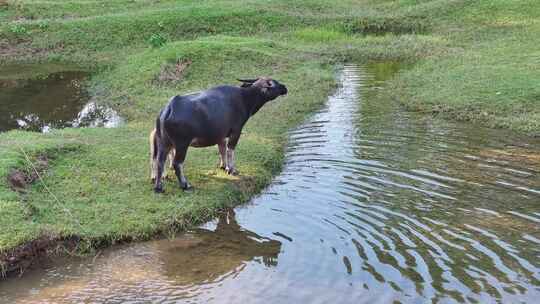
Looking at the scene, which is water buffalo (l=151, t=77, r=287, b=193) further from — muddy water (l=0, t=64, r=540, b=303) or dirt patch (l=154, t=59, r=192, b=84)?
dirt patch (l=154, t=59, r=192, b=84)

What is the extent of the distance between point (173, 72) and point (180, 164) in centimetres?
932

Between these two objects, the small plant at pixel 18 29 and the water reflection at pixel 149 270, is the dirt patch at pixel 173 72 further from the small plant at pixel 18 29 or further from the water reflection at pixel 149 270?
the small plant at pixel 18 29

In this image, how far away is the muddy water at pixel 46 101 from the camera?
15.5 meters

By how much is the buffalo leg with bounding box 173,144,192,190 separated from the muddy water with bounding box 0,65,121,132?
229 inches

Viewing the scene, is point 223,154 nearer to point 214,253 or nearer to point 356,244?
point 214,253

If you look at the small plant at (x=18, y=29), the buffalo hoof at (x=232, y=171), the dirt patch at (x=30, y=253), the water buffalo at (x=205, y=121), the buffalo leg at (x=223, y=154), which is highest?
the small plant at (x=18, y=29)

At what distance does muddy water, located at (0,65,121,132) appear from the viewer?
15.5m

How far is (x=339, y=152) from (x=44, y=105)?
9.57 metres

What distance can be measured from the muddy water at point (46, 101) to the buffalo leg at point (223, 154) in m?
5.17

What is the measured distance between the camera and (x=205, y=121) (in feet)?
32.1

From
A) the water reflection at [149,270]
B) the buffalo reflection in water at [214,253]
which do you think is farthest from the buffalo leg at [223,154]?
the water reflection at [149,270]

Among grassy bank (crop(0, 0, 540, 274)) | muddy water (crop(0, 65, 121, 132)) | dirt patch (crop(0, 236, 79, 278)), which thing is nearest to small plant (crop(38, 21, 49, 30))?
grassy bank (crop(0, 0, 540, 274))

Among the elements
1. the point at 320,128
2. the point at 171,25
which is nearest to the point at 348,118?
the point at 320,128

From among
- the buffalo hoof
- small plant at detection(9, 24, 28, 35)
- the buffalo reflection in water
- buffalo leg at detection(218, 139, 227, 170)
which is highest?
small plant at detection(9, 24, 28, 35)
